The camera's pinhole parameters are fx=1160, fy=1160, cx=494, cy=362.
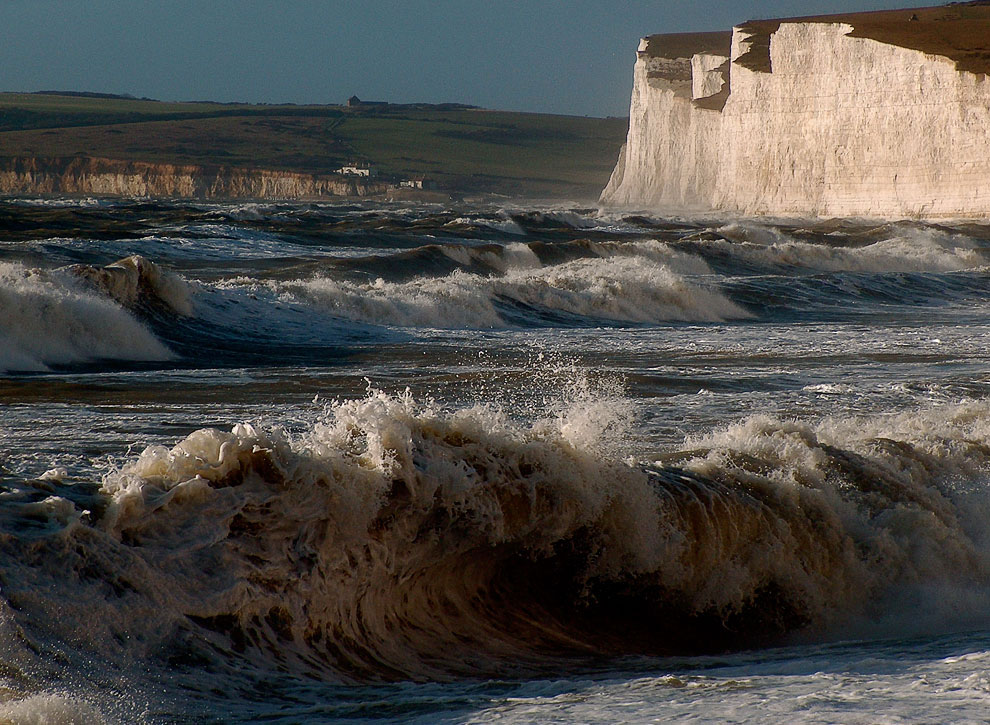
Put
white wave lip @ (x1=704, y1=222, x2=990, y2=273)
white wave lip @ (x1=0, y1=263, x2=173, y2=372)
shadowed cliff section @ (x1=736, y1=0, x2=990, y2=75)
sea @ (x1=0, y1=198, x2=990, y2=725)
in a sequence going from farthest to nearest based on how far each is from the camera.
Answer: shadowed cliff section @ (x1=736, y1=0, x2=990, y2=75), white wave lip @ (x1=704, y1=222, x2=990, y2=273), white wave lip @ (x1=0, y1=263, x2=173, y2=372), sea @ (x1=0, y1=198, x2=990, y2=725)

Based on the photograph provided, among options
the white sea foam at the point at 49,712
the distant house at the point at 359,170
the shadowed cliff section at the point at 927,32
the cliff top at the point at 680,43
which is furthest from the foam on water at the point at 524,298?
the distant house at the point at 359,170

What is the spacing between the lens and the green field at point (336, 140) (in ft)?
360

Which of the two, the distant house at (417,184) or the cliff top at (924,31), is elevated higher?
the cliff top at (924,31)

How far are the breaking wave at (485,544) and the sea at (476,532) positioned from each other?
0.01 metres

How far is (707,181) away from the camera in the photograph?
2480 inches

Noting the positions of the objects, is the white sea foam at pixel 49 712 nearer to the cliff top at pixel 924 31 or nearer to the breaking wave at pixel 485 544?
the breaking wave at pixel 485 544

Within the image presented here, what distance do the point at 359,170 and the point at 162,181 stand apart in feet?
58.5

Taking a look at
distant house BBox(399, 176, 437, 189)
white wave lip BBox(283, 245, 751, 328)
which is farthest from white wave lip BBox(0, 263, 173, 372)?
distant house BBox(399, 176, 437, 189)

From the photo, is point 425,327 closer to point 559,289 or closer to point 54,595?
point 559,289

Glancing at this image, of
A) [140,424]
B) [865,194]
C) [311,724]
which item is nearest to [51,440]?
[140,424]

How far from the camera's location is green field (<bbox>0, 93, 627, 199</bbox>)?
360ft

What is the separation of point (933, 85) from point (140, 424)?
36.7 meters

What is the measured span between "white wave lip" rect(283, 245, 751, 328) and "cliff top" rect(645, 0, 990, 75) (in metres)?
21.6

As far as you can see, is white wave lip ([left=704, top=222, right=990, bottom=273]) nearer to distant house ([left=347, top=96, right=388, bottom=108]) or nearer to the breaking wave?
the breaking wave
